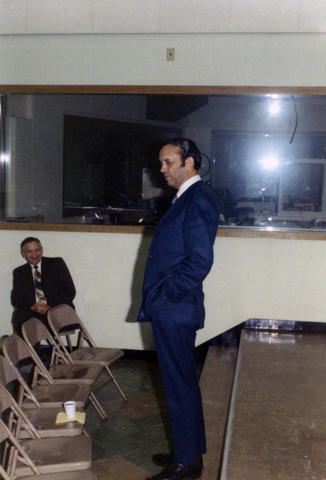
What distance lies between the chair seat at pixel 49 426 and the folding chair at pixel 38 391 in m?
0.12

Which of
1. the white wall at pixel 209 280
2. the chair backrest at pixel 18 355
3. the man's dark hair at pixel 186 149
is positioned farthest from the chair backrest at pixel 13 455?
the white wall at pixel 209 280

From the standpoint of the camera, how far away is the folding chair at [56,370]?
3590 mm

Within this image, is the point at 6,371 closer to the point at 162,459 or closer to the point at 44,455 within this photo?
the point at 44,455

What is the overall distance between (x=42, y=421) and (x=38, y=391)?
1.53 feet

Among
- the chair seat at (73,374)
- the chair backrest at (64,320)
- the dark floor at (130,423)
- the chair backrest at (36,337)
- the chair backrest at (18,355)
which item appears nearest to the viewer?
the chair backrest at (18,355)

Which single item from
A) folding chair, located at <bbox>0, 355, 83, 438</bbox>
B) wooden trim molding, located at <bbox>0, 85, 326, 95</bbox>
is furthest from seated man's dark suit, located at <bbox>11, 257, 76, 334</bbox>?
folding chair, located at <bbox>0, 355, 83, 438</bbox>

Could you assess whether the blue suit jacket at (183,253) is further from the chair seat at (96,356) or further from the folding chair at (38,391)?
the chair seat at (96,356)

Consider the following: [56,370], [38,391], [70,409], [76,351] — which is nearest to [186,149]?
[70,409]

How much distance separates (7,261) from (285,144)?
2.60 meters

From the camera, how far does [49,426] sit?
2.93 meters

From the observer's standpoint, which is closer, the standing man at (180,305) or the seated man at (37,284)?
the standing man at (180,305)

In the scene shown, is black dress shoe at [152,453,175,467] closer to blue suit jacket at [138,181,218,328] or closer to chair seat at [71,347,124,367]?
blue suit jacket at [138,181,218,328]

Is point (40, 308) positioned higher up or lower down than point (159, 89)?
lower down

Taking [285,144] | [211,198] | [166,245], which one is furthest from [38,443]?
[285,144]
